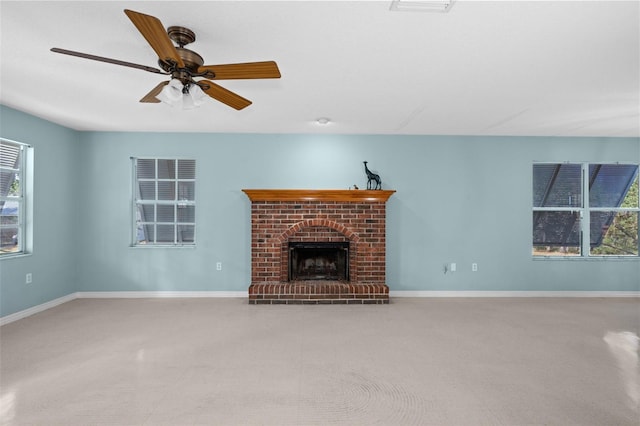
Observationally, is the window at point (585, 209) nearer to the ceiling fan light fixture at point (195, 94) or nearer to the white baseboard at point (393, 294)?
the white baseboard at point (393, 294)

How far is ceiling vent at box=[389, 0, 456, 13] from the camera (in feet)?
5.79

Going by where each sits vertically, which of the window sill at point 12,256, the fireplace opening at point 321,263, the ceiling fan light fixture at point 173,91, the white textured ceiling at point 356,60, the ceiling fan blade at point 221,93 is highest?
the white textured ceiling at point 356,60

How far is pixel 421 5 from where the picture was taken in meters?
1.80

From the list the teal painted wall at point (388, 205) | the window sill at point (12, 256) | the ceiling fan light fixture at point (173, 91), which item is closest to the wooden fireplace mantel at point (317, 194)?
the teal painted wall at point (388, 205)

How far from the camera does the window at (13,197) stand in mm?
3721

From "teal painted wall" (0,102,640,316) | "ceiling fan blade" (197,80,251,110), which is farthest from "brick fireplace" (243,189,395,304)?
"ceiling fan blade" (197,80,251,110)

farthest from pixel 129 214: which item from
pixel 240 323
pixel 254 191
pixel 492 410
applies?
pixel 492 410

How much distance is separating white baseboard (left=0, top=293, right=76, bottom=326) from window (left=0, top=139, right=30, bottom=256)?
71cm

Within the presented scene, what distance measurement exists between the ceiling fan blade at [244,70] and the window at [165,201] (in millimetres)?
3139

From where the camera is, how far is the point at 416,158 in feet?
16.0

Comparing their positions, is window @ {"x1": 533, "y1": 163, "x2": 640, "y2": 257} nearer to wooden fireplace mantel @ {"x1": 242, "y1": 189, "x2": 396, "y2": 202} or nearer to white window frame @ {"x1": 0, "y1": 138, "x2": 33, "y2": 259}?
wooden fireplace mantel @ {"x1": 242, "y1": 189, "x2": 396, "y2": 202}

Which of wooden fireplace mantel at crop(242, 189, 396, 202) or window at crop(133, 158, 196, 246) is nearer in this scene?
wooden fireplace mantel at crop(242, 189, 396, 202)

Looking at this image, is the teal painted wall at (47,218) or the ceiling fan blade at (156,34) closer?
the ceiling fan blade at (156,34)

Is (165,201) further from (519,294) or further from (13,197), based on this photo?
(519,294)
